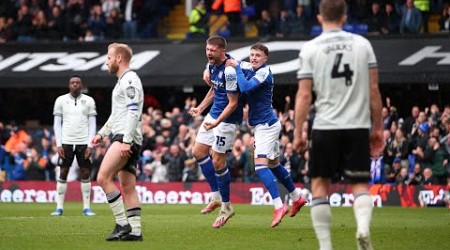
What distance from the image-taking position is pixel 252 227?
1652 cm

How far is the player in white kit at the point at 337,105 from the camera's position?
34.8 feet

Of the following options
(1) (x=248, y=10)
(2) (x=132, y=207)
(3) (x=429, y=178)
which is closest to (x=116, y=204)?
(2) (x=132, y=207)

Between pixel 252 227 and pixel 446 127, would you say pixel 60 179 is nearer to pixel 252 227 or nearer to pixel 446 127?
pixel 252 227

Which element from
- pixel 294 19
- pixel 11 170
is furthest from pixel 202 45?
pixel 11 170

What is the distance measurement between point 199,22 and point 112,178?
1955 centimetres

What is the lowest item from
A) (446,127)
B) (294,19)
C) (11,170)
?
(11,170)

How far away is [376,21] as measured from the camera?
1218 inches

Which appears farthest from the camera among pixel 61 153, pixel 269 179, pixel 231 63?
pixel 61 153

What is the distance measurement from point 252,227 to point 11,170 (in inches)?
669

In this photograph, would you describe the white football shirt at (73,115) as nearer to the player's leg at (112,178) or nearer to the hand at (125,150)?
the player's leg at (112,178)

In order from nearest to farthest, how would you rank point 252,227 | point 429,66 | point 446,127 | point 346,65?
point 346,65
point 252,227
point 446,127
point 429,66

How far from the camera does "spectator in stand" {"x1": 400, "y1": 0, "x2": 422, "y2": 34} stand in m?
30.2

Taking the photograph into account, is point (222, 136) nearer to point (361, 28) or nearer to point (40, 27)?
point (361, 28)

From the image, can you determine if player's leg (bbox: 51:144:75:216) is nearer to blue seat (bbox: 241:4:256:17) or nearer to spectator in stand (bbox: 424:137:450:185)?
spectator in stand (bbox: 424:137:450:185)
